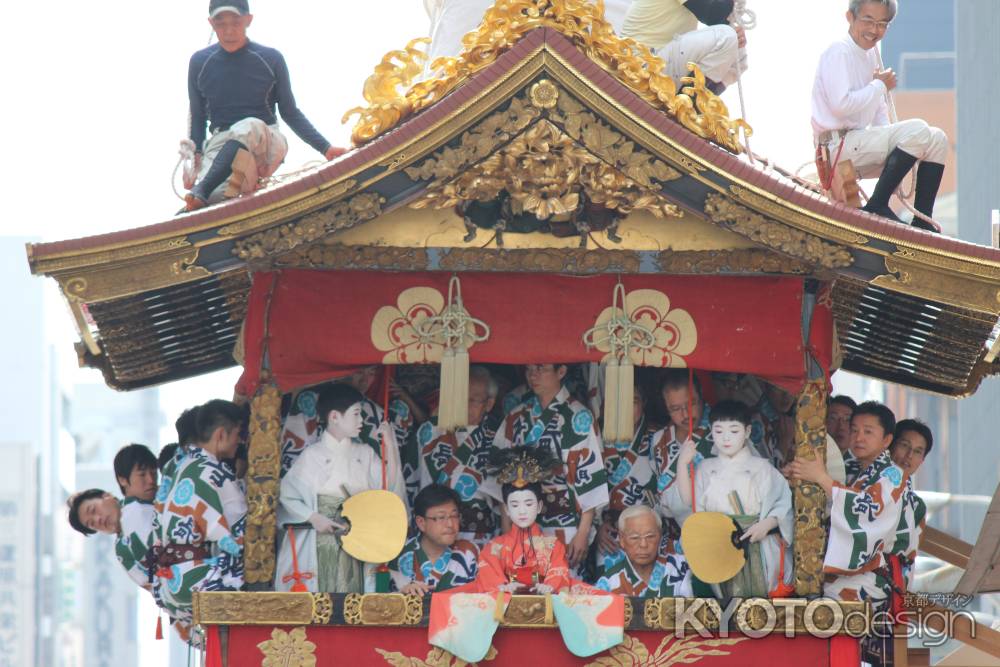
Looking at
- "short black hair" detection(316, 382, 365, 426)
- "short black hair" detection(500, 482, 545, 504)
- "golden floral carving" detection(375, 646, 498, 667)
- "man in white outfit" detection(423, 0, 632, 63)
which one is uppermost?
"man in white outfit" detection(423, 0, 632, 63)

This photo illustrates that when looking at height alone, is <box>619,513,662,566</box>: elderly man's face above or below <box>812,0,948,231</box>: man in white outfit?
below

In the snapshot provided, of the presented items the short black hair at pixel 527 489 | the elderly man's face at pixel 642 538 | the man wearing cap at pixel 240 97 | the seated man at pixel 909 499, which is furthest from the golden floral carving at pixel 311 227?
the seated man at pixel 909 499

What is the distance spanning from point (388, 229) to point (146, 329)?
5.57 ft

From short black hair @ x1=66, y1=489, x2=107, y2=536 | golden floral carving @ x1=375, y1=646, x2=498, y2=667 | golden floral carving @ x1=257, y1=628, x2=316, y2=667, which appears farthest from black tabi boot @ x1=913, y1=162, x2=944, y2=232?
short black hair @ x1=66, y1=489, x2=107, y2=536

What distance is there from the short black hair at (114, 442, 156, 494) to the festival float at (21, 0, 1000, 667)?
0.74 metres

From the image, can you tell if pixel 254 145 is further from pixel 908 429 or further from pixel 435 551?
pixel 908 429

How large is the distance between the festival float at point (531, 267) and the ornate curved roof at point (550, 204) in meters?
0.01

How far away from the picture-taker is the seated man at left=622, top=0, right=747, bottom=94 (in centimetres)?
938

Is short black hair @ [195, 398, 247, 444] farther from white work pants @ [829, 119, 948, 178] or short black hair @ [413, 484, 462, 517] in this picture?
white work pants @ [829, 119, 948, 178]

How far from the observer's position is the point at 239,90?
9.00m

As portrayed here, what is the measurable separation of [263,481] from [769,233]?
2731mm

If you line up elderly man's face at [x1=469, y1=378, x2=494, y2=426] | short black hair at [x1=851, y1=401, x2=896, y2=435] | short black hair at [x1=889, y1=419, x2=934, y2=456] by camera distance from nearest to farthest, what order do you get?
short black hair at [x1=851, y1=401, x2=896, y2=435] < elderly man's face at [x1=469, y1=378, x2=494, y2=426] < short black hair at [x1=889, y1=419, x2=934, y2=456]

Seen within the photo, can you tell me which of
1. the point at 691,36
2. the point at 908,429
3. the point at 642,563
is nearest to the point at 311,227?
the point at 642,563

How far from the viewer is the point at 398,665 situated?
819cm
